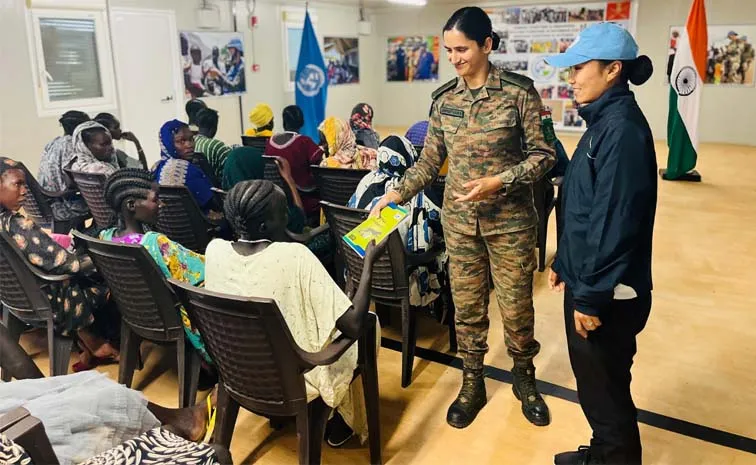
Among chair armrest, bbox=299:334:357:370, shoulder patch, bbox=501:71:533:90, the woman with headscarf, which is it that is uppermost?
shoulder patch, bbox=501:71:533:90

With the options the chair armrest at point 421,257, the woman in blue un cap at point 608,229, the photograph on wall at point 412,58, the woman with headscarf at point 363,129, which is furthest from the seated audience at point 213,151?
the photograph on wall at point 412,58

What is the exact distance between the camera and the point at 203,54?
8062 mm

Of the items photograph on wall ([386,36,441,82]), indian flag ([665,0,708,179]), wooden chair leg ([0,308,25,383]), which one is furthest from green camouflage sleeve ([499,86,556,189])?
photograph on wall ([386,36,441,82])

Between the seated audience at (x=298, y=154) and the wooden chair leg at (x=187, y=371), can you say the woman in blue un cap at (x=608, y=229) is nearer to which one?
the wooden chair leg at (x=187, y=371)

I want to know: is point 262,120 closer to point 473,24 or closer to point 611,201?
point 473,24

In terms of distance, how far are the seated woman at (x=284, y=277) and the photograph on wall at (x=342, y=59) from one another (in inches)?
371

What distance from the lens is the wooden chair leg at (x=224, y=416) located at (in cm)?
188

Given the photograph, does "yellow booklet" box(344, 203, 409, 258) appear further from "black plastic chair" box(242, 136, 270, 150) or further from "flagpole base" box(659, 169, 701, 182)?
"flagpole base" box(659, 169, 701, 182)

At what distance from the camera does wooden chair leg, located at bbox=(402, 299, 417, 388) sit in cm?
262

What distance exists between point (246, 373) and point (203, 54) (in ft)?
23.9

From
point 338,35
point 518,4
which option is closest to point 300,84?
point 338,35

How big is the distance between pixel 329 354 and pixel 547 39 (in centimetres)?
1008

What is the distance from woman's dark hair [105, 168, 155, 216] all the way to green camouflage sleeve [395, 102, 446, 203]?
103 cm

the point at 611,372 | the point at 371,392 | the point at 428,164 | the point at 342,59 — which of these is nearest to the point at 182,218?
the point at 428,164
